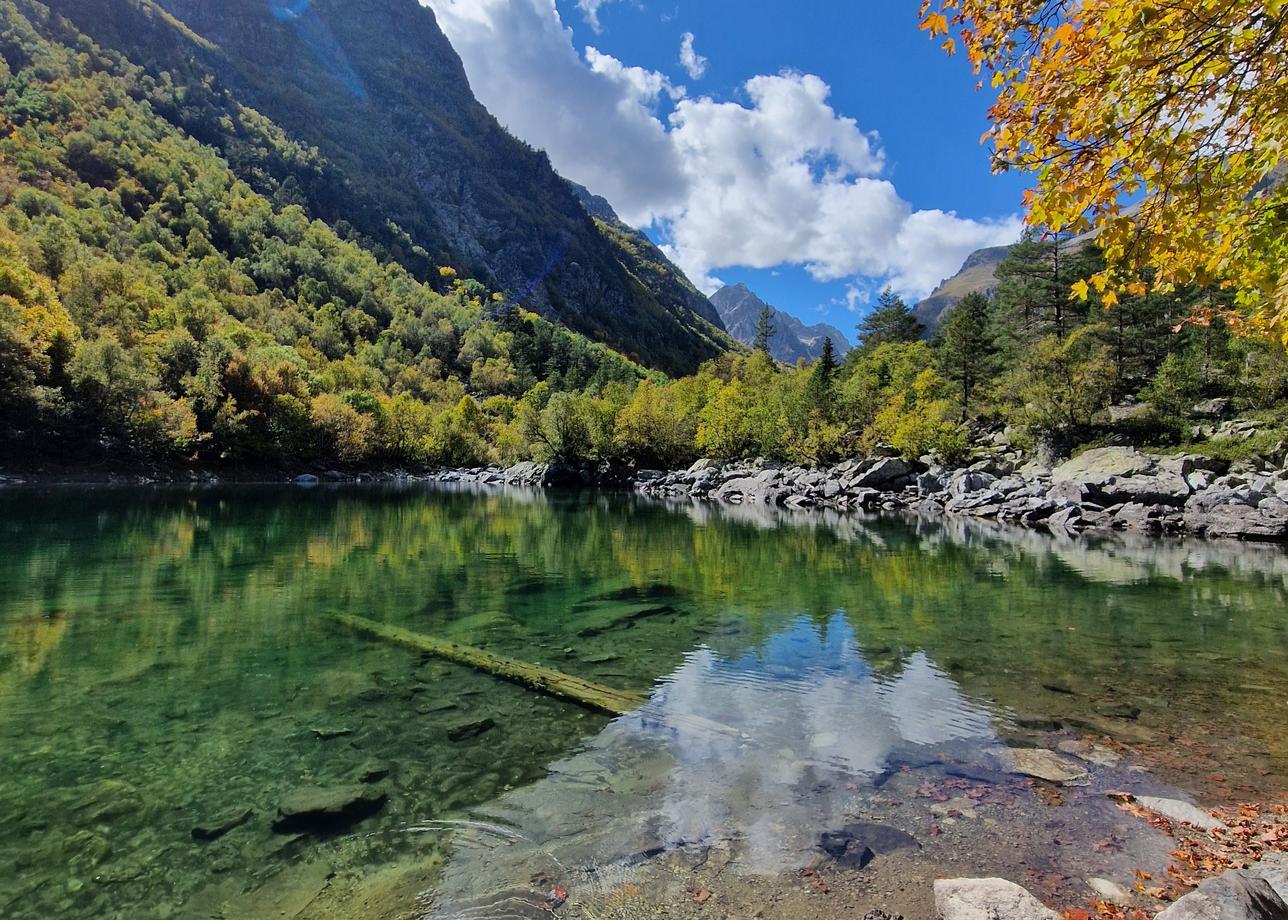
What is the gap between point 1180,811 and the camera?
646 centimetres

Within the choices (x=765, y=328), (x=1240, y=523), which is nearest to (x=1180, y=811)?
(x=1240, y=523)

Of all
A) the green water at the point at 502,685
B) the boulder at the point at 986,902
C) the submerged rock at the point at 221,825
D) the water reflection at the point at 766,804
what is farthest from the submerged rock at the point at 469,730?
the boulder at the point at 986,902

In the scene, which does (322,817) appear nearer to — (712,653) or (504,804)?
(504,804)

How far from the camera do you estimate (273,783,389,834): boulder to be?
21.0ft

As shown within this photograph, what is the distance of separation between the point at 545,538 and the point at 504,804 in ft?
83.3

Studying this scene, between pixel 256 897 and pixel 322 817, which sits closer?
pixel 256 897

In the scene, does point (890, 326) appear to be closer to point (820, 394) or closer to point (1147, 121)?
point (820, 394)

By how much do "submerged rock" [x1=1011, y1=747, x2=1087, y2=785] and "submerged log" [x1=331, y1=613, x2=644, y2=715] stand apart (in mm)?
5142

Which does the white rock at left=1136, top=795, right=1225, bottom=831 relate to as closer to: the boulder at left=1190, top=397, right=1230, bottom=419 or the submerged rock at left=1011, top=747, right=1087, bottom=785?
the submerged rock at left=1011, top=747, right=1087, bottom=785

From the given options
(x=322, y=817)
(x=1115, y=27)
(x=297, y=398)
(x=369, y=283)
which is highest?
(x=369, y=283)

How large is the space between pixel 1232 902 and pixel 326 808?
7.66m

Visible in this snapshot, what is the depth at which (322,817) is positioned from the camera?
659 centimetres

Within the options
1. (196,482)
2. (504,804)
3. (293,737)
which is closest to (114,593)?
(293,737)

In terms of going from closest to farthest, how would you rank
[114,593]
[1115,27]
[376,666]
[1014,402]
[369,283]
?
[1115,27], [376,666], [114,593], [1014,402], [369,283]
